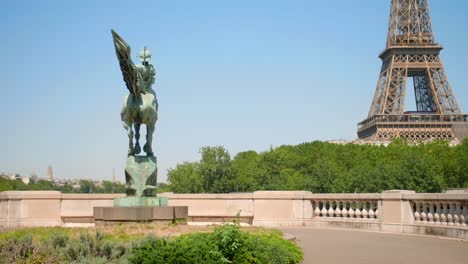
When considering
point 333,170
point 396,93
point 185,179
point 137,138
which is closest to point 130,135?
point 137,138

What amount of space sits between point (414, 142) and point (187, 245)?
101573 mm

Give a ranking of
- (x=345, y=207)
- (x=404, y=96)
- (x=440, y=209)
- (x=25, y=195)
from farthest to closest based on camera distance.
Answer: (x=404, y=96) → (x=25, y=195) → (x=345, y=207) → (x=440, y=209)

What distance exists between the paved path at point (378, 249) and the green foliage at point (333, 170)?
4222 cm

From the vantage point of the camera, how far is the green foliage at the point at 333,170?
61906mm

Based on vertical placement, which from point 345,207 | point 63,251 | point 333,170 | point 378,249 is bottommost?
point 378,249

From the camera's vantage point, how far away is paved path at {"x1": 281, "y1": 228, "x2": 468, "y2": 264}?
14.3m

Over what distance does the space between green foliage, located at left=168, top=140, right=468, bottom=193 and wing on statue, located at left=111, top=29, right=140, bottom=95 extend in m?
46.2

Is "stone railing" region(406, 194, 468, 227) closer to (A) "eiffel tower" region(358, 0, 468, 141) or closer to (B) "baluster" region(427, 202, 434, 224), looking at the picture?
(B) "baluster" region(427, 202, 434, 224)

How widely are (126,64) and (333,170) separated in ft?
180

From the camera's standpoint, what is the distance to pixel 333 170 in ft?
231

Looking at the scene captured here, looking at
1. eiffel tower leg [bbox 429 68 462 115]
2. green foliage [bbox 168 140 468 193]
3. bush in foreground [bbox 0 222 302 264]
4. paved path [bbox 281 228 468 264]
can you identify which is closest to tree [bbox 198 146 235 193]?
green foliage [bbox 168 140 468 193]

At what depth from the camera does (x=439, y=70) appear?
10662 centimetres

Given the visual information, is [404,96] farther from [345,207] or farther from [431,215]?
[431,215]

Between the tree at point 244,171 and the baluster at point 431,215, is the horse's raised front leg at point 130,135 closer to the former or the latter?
the baluster at point 431,215
